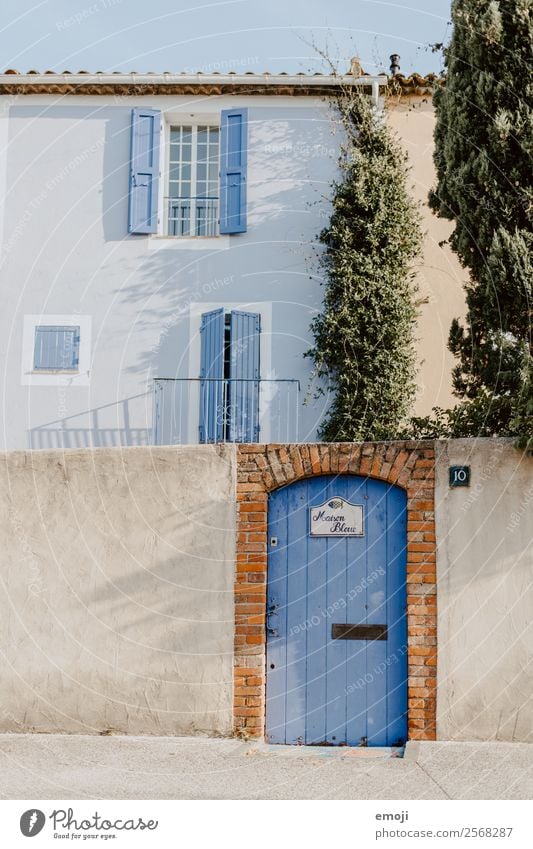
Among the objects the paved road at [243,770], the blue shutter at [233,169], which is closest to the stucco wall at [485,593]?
the paved road at [243,770]

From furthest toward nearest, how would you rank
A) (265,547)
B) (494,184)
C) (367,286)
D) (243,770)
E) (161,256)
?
(161,256) → (367,286) → (494,184) → (265,547) → (243,770)

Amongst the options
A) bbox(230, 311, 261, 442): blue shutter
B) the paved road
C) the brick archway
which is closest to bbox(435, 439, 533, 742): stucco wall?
the brick archway

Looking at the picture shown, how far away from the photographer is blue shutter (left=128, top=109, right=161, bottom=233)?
13641mm

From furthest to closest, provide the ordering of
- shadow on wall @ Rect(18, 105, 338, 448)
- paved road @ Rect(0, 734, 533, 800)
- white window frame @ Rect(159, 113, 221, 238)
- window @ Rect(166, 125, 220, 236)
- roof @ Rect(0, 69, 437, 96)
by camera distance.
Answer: window @ Rect(166, 125, 220, 236) < white window frame @ Rect(159, 113, 221, 238) < roof @ Rect(0, 69, 437, 96) < shadow on wall @ Rect(18, 105, 338, 448) < paved road @ Rect(0, 734, 533, 800)

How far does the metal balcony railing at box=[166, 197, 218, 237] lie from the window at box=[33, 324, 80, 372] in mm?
2041

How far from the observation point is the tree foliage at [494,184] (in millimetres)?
8398

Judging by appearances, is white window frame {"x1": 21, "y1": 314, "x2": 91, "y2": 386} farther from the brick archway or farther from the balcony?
the brick archway

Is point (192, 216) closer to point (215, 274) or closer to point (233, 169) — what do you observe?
point (233, 169)

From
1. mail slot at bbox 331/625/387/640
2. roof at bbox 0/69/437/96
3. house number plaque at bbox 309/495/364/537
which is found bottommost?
mail slot at bbox 331/625/387/640

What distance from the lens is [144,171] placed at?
45.1ft

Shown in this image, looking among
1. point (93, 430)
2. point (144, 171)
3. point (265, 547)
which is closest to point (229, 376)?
point (93, 430)

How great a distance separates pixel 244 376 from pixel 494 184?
212 inches

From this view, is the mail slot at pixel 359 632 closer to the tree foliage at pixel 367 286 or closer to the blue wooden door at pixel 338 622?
the blue wooden door at pixel 338 622

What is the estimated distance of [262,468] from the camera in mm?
7926
